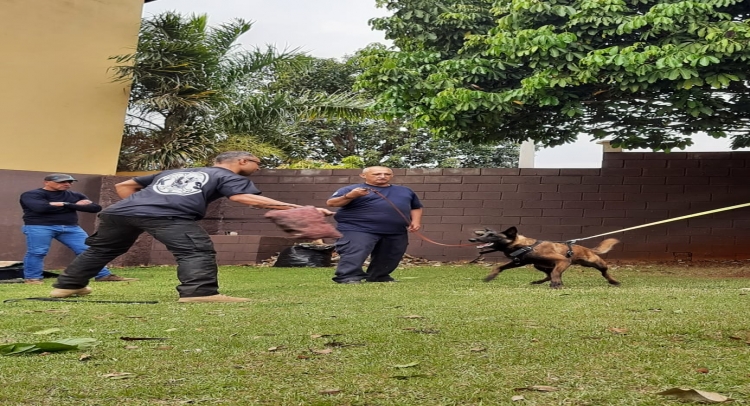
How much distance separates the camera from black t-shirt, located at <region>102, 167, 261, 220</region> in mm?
7758

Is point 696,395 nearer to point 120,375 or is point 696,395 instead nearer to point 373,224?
point 120,375

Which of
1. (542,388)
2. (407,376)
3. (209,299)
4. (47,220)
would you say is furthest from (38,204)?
(542,388)

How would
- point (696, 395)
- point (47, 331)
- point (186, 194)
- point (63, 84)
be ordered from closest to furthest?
point (696, 395) → point (47, 331) → point (186, 194) → point (63, 84)

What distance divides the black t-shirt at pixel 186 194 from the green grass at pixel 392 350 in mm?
808

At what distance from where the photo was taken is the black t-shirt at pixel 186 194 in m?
7.76

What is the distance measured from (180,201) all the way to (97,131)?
31.8ft

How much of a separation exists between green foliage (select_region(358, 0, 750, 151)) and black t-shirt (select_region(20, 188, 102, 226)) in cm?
468

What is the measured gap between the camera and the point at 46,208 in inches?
446

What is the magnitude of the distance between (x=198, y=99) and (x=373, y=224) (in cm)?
832

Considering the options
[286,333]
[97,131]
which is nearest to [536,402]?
[286,333]

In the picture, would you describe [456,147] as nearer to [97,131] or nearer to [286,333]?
[97,131]

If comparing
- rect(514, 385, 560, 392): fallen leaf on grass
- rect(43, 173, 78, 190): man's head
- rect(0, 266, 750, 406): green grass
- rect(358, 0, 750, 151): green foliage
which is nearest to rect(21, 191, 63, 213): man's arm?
rect(43, 173, 78, 190): man's head

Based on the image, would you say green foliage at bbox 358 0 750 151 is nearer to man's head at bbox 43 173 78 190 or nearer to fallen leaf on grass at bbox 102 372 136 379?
man's head at bbox 43 173 78 190

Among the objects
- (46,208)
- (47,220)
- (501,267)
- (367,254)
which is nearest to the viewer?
(501,267)
